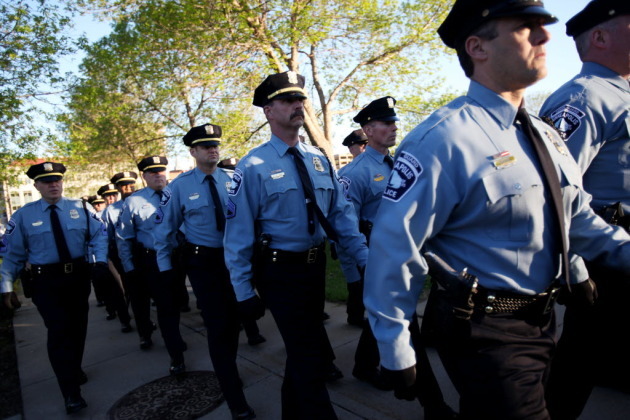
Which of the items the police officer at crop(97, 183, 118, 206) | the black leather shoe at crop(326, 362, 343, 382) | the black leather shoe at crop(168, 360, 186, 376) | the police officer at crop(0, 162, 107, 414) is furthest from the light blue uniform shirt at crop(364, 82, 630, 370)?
the police officer at crop(97, 183, 118, 206)

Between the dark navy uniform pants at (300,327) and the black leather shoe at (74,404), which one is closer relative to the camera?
the dark navy uniform pants at (300,327)

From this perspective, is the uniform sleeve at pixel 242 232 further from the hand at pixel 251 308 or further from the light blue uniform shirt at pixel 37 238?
the light blue uniform shirt at pixel 37 238

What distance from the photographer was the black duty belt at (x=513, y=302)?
1552 mm

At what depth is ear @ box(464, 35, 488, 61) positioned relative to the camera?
64.0 inches

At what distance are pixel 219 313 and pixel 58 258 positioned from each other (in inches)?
78.2

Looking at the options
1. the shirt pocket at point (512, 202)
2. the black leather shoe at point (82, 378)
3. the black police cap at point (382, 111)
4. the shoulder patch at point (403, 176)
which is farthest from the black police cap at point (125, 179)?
the shirt pocket at point (512, 202)

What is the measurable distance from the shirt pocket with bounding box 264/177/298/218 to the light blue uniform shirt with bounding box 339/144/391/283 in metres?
1.29

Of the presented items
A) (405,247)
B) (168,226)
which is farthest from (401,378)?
(168,226)

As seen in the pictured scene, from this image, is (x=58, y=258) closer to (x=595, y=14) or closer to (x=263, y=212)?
(x=263, y=212)

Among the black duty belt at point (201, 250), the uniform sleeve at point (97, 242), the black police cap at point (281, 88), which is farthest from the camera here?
the uniform sleeve at point (97, 242)

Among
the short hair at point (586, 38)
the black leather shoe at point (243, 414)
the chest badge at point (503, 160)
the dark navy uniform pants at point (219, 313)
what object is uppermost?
the short hair at point (586, 38)

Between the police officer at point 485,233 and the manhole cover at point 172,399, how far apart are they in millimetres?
2543

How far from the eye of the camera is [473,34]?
64.2 inches

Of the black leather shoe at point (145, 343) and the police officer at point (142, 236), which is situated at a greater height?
the police officer at point (142, 236)
